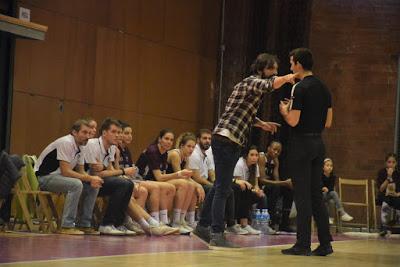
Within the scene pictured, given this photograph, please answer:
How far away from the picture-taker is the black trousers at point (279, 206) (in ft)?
37.2

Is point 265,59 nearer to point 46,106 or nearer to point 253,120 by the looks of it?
point 253,120

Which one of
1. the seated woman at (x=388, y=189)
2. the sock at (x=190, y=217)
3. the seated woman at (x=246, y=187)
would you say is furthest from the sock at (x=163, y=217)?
the seated woman at (x=388, y=189)

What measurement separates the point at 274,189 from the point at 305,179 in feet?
16.5

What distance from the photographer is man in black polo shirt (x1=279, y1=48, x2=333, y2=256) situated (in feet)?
20.7

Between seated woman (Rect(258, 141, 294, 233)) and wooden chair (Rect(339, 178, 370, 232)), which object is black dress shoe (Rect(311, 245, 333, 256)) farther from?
wooden chair (Rect(339, 178, 370, 232))

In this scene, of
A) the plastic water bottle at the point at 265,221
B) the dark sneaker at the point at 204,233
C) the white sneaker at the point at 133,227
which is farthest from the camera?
the plastic water bottle at the point at 265,221

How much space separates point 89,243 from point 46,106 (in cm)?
370

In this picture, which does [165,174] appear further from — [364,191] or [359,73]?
[359,73]

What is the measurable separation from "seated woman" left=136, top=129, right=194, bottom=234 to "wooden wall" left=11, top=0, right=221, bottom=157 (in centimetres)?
159

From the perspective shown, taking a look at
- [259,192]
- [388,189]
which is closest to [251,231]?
[259,192]

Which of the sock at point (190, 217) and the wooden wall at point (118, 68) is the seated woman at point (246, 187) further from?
the wooden wall at point (118, 68)

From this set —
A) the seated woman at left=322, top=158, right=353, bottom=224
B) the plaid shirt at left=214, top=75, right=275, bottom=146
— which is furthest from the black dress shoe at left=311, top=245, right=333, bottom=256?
the seated woman at left=322, top=158, right=353, bottom=224

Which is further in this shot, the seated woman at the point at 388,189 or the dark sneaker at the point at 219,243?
the seated woman at the point at 388,189

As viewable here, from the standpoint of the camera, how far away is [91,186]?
8.16 meters
